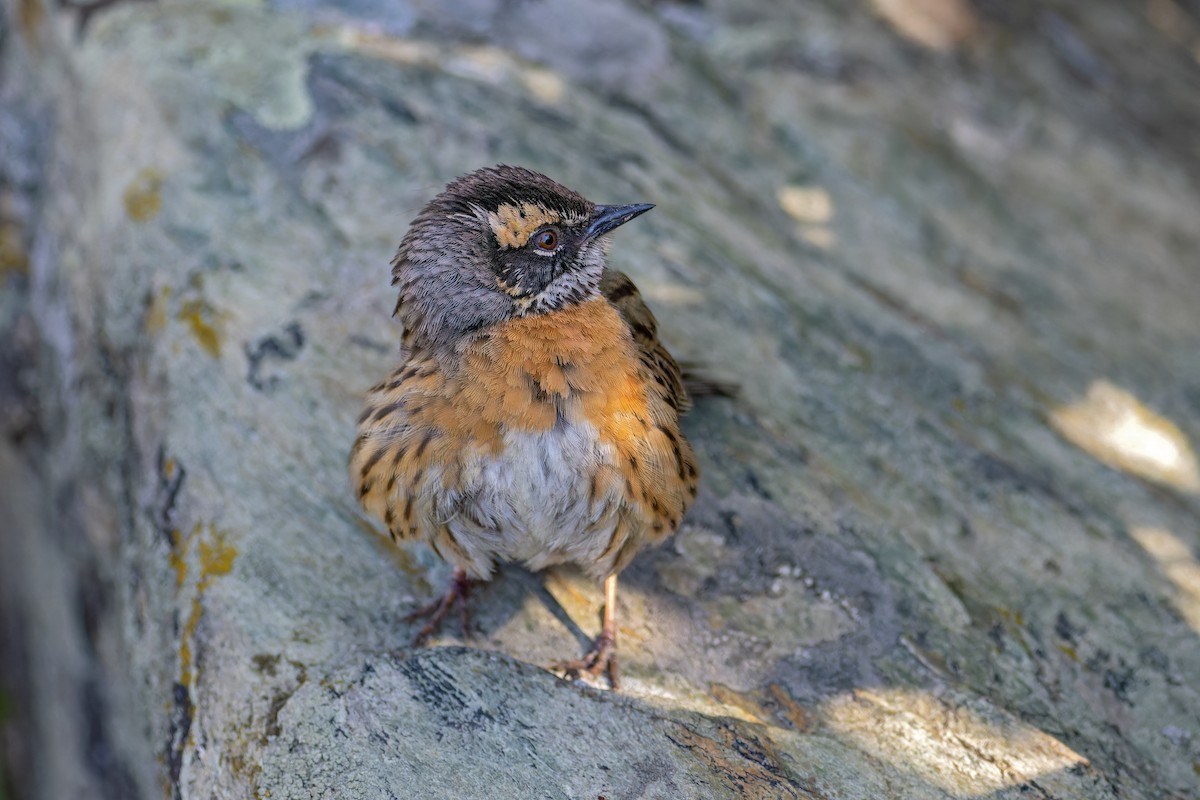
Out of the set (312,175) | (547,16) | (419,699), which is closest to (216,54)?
(312,175)

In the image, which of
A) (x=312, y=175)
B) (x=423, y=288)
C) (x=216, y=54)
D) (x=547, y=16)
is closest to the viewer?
(x=423, y=288)

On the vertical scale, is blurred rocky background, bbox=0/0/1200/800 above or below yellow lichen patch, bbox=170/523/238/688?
above

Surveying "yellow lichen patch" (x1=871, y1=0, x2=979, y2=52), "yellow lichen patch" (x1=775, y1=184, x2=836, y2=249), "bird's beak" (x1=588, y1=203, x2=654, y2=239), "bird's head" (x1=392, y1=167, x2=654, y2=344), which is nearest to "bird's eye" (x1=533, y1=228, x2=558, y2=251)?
"bird's head" (x1=392, y1=167, x2=654, y2=344)

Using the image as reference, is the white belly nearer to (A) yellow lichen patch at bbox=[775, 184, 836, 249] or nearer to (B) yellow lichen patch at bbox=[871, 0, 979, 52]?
(A) yellow lichen patch at bbox=[775, 184, 836, 249]

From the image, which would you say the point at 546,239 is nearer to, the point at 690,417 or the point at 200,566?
the point at 690,417

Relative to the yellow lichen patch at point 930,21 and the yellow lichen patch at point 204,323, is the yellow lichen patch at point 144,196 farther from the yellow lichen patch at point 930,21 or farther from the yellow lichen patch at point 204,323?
the yellow lichen patch at point 930,21

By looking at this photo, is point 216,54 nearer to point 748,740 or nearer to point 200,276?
point 200,276
